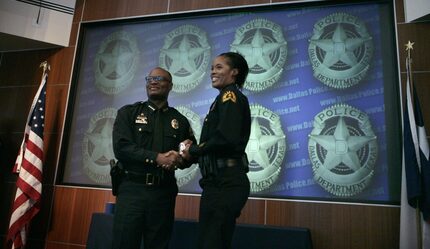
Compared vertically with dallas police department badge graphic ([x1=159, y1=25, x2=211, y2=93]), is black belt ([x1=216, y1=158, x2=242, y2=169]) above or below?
below

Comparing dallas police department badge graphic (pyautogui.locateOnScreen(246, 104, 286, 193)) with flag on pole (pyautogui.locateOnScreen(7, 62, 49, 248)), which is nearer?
dallas police department badge graphic (pyautogui.locateOnScreen(246, 104, 286, 193))

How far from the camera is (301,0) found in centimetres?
329

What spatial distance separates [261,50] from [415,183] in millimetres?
1713

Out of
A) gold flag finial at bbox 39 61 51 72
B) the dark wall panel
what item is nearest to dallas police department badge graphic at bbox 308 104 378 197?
the dark wall panel

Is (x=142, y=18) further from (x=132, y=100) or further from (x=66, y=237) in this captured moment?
(x=66, y=237)

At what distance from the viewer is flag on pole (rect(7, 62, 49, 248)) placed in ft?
10.9

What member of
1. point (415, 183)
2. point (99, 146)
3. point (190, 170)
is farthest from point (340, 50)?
point (99, 146)

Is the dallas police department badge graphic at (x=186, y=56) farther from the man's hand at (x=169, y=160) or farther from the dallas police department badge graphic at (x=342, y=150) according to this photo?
the man's hand at (x=169, y=160)

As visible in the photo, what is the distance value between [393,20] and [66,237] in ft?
12.0

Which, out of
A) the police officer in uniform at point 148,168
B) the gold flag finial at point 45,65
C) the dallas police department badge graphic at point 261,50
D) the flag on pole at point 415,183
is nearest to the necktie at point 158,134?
the police officer in uniform at point 148,168

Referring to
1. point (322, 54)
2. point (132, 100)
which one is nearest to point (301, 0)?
point (322, 54)

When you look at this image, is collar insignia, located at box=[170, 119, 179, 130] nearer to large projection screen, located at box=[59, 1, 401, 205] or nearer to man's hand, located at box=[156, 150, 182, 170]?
man's hand, located at box=[156, 150, 182, 170]

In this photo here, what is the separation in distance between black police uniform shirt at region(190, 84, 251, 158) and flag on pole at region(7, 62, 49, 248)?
232 centimetres

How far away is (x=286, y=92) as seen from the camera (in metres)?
3.18
